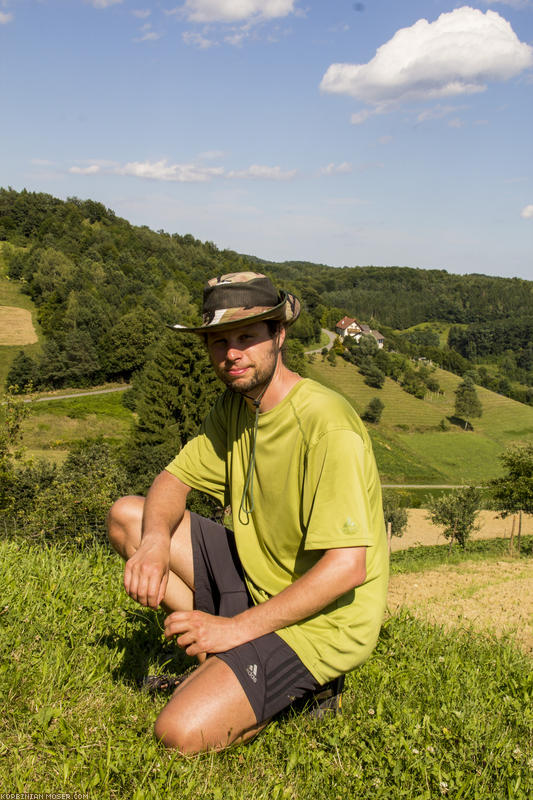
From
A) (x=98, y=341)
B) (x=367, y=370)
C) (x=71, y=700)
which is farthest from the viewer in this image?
(x=367, y=370)

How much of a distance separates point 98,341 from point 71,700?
240 ft

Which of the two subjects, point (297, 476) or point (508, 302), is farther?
point (508, 302)

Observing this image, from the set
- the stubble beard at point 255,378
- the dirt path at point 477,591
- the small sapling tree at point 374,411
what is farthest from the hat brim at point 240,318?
the small sapling tree at point 374,411

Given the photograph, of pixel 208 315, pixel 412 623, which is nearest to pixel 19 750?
pixel 208 315

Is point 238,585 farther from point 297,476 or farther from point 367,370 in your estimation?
point 367,370

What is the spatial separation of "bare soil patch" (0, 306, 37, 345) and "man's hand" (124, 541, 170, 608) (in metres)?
74.2

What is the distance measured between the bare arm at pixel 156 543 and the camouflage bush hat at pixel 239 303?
846mm

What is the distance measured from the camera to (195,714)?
6.12 feet

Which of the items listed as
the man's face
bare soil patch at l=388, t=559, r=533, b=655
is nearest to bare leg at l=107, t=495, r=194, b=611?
the man's face

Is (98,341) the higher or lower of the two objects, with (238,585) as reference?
lower

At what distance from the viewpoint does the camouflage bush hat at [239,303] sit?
2180mm

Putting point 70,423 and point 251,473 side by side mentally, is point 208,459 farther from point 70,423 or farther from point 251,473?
point 70,423

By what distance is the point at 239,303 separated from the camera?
7.31ft

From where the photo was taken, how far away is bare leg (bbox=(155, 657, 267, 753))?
6.07 ft
